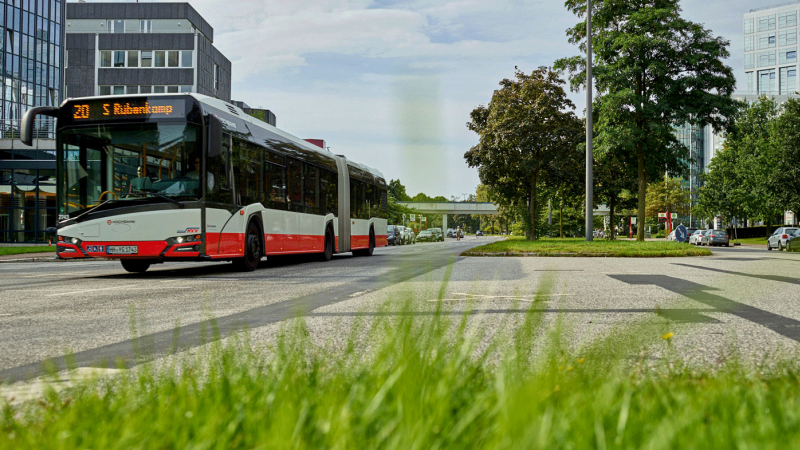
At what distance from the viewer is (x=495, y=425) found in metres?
1.47

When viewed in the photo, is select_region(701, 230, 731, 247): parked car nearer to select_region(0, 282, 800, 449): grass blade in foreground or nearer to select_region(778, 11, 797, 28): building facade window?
select_region(0, 282, 800, 449): grass blade in foreground

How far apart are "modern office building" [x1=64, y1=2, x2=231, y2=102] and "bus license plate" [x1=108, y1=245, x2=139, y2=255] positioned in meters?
49.0

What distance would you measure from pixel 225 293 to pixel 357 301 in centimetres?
232

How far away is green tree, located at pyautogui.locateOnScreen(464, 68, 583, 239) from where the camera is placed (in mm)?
35719

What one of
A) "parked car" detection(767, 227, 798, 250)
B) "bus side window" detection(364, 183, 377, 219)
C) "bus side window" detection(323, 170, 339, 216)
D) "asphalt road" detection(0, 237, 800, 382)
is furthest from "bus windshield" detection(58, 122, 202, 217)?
"parked car" detection(767, 227, 798, 250)

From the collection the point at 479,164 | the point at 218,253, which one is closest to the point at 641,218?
the point at 479,164

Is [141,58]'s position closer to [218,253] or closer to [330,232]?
[330,232]

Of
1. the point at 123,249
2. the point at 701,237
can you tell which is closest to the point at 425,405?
the point at 123,249

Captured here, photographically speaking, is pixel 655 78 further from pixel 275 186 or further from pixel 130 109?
pixel 130 109

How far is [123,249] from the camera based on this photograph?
11.7m

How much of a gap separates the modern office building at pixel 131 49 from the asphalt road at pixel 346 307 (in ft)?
164

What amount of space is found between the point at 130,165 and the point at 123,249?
1.48 meters

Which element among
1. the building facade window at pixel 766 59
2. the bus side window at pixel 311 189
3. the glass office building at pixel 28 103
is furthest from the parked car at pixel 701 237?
the building facade window at pixel 766 59

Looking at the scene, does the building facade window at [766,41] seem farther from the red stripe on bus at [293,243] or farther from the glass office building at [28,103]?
the red stripe on bus at [293,243]
